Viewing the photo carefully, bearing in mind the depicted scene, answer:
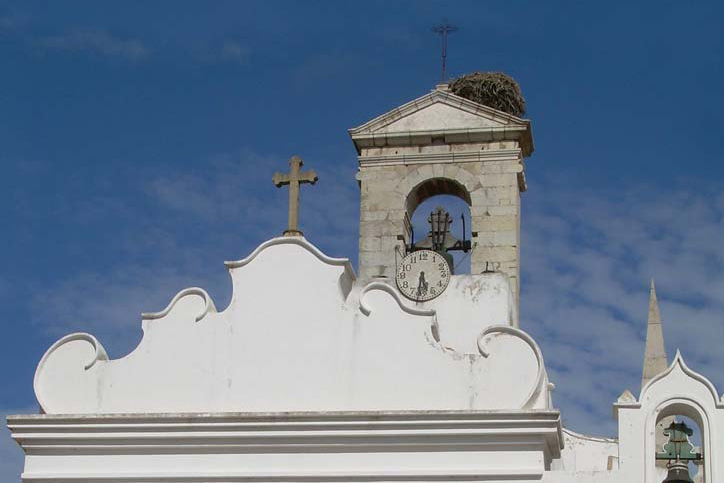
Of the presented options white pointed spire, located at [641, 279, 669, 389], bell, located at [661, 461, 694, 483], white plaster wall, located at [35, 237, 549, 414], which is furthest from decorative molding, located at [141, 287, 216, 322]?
white pointed spire, located at [641, 279, 669, 389]

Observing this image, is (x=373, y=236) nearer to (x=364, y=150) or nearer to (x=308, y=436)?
(x=364, y=150)

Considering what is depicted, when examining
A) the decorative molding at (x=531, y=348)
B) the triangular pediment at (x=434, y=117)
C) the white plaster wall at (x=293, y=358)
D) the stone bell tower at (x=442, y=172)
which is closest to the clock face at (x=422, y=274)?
the stone bell tower at (x=442, y=172)

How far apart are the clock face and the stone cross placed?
1898 millimetres

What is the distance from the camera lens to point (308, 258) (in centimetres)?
1405

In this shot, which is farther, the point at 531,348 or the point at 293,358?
the point at 293,358

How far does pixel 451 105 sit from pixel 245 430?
18.5 feet

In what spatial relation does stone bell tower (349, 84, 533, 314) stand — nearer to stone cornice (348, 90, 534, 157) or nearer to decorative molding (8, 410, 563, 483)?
stone cornice (348, 90, 534, 157)

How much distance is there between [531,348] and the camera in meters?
13.3

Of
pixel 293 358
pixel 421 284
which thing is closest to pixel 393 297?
pixel 293 358

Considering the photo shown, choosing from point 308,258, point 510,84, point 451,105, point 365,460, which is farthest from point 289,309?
point 510,84

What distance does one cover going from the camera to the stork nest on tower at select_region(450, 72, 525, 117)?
19.6m

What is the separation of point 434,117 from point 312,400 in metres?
5.10

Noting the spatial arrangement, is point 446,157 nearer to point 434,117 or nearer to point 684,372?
point 434,117

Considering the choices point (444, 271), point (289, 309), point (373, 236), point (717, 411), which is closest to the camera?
point (717, 411)
